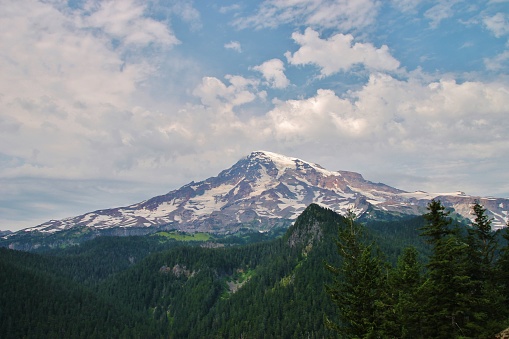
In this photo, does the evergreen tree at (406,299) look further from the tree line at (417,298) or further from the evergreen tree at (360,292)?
the evergreen tree at (360,292)

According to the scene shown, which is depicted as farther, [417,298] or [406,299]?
[406,299]

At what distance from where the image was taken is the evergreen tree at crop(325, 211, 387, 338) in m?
33.4

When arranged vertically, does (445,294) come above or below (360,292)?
below

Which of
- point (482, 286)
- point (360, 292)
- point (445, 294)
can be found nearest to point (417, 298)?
point (445, 294)

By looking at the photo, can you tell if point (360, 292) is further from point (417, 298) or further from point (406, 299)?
point (417, 298)

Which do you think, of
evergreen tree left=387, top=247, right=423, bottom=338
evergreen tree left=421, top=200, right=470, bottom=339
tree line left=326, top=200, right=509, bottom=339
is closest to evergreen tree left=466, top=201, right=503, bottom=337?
tree line left=326, top=200, right=509, bottom=339

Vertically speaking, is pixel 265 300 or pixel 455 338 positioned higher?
pixel 455 338

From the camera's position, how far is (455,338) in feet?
108

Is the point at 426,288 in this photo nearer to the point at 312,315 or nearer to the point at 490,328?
the point at 490,328

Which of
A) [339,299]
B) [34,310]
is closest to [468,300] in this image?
[339,299]

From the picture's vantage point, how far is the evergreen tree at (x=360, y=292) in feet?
110

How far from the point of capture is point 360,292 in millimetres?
34156

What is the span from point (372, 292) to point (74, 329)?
206 meters

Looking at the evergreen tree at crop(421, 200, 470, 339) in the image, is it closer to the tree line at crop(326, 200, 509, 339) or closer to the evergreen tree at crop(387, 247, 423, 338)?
the tree line at crop(326, 200, 509, 339)
